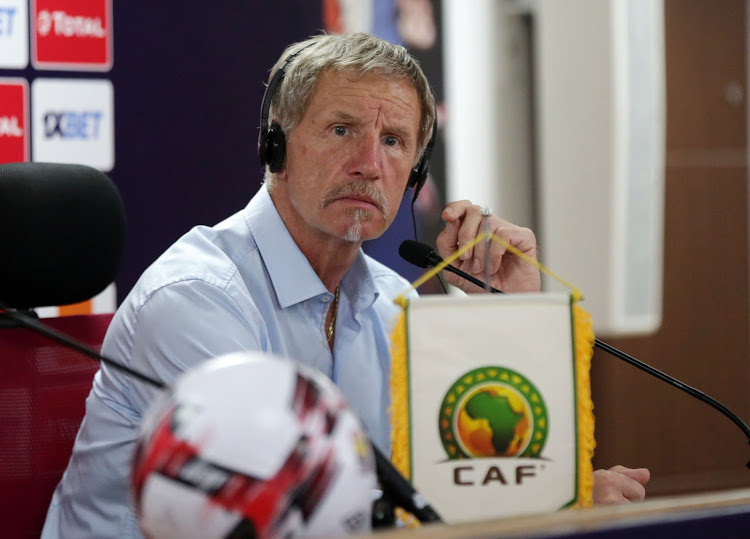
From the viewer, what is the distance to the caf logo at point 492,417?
0.77 m

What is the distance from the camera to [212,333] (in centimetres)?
112

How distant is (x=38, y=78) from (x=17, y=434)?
111cm

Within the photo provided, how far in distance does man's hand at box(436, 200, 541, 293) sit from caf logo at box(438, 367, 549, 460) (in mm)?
513

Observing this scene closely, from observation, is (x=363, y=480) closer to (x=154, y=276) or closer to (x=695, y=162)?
(x=154, y=276)

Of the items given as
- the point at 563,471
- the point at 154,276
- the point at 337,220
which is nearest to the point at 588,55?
the point at 337,220

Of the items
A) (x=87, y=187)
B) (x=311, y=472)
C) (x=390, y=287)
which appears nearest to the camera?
(x=311, y=472)

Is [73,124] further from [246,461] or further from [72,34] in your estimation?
[246,461]

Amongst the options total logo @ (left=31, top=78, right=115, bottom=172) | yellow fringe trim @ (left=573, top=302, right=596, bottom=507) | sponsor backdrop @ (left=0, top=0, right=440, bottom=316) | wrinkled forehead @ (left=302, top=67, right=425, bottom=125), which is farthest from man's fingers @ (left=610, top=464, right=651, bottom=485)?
total logo @ (left=31, top=78, right=115, bottom=172)

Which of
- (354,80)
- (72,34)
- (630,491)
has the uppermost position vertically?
(72,34)

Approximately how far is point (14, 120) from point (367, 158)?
1058mm

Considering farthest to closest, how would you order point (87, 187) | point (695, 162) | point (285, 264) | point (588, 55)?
point (695, 162) → point (588, 55) → point (285, 264) → point (87, 187)

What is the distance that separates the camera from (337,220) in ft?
4.54

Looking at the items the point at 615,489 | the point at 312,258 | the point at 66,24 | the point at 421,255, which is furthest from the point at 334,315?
Answer: the point at 66,24

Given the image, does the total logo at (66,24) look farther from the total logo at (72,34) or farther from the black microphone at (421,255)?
the black microphone at (421,255)
